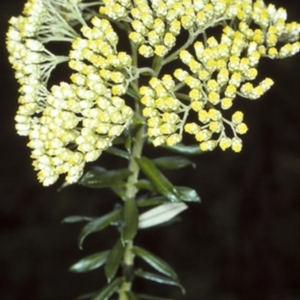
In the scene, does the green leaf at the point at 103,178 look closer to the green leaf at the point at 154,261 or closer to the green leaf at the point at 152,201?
the green leaf at the point at 152,201

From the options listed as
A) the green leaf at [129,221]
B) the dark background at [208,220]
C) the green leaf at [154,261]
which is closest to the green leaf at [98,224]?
the green leaf at [129,221]

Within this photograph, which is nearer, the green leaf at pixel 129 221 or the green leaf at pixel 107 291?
the green leaf at pixel 129 221

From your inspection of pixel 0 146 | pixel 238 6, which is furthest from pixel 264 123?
pixel 238 6

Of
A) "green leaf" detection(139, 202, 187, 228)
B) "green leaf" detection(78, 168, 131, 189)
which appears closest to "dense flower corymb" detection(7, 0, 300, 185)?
"green leaf" detection(78, 168, 131, 189)

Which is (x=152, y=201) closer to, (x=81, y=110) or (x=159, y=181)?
(x=159, y=181)

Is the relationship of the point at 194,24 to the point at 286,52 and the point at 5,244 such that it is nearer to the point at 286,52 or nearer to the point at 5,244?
the point at 286,52
